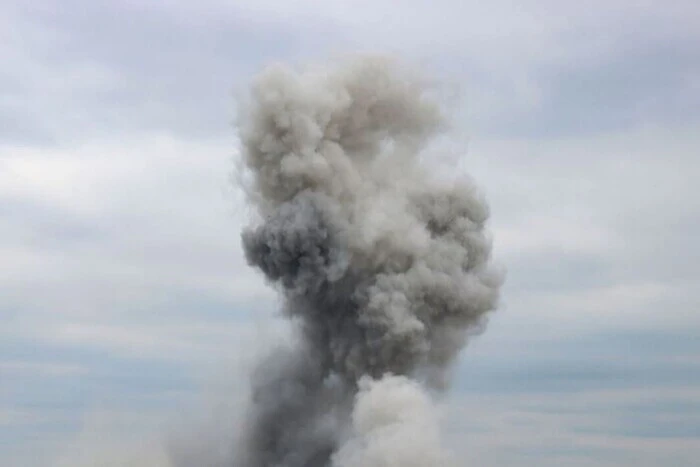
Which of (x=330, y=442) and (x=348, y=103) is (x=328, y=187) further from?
(x=330, y=442)

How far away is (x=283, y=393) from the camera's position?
113625 mm

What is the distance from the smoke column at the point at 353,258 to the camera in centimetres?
10481

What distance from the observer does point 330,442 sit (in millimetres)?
110062

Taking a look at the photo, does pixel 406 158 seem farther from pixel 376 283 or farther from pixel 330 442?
pixel 330 442

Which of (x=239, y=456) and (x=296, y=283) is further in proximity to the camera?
(x=239, y=456)

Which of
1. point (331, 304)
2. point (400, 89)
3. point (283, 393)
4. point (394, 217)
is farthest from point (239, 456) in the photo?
point (400, 89)

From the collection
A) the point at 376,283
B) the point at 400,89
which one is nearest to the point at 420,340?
the point at 376,283

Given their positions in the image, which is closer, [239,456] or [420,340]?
[420,340]

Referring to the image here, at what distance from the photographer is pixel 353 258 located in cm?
10750

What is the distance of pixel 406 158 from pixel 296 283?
52.9 ft

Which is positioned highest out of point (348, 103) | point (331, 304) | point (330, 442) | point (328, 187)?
point (348, 103)

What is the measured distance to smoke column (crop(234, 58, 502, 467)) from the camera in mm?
104812

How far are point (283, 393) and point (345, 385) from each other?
713cm

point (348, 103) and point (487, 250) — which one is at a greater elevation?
point (348, 103)
